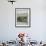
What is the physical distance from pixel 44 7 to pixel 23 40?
7.75 feet

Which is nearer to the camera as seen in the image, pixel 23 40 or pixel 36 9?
pixel 23 40

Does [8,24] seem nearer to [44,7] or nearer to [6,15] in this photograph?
[6,15]

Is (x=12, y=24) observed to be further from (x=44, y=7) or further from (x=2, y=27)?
(x=44, y=7)

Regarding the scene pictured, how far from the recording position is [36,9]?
5332 millimetres

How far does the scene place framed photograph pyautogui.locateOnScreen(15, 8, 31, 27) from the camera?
532cm

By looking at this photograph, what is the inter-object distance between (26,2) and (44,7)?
0.75 m

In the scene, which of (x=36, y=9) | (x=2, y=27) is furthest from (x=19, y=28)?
(x=36, y=9)

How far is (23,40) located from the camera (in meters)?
3.42

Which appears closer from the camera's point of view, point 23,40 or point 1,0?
point 23,40

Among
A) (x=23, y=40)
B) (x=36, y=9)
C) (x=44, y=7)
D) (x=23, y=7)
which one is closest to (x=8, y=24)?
(x=23, y=7)

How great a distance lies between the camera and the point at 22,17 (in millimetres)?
5363

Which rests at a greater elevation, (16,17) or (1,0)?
(1,0)

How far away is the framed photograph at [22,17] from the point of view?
5.32 meters

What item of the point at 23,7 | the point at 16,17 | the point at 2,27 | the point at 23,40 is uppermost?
the point at 23,7
